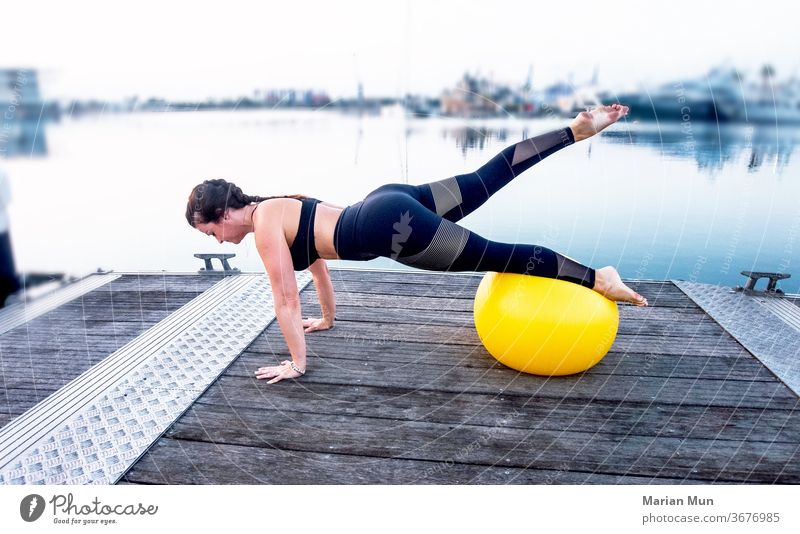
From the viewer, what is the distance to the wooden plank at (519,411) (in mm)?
1427

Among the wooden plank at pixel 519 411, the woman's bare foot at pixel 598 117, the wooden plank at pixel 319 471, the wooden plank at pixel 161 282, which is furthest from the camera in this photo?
the wooden plank at pixel 161 282

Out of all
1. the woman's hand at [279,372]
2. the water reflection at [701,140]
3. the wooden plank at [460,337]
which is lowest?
the wooden plank at [460,337]

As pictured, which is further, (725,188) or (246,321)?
(246,321)

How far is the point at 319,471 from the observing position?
4.14 feet

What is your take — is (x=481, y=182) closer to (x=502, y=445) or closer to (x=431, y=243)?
(x=431, y=243)

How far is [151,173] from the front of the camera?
1.86 meters

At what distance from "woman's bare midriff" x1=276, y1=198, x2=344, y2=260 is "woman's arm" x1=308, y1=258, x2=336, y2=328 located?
203 millimetres

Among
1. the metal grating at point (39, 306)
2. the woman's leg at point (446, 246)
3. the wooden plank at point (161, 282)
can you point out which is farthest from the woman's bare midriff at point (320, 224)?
the metal grating at point (39, 306)

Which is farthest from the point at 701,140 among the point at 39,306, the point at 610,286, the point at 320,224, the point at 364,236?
the point at 39,306

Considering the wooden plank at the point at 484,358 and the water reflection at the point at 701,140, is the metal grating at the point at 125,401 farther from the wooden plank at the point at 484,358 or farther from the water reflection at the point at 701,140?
the water reflection at the point at 701,140

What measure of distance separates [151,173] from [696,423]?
1874 mm

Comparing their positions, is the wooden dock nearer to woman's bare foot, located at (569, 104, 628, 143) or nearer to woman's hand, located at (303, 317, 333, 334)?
woman's hand, located at (303, 317, 333, 334)
